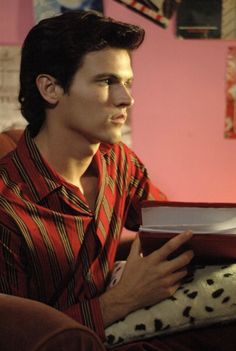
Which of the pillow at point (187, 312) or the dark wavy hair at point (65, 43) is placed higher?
the dark wavy hair at point (65, 43)

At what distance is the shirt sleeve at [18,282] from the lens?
98 cm

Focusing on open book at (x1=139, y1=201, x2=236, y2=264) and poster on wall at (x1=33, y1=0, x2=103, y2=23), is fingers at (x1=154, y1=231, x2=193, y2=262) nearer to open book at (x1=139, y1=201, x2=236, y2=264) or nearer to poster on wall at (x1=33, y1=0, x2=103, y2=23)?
open book at (x1=139, y1=201, x2=236, y2=264)

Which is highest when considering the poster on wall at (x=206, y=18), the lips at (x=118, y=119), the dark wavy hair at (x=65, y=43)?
the poster on wall at (x=206, y=18)

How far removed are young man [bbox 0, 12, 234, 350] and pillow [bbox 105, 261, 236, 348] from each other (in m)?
0.02

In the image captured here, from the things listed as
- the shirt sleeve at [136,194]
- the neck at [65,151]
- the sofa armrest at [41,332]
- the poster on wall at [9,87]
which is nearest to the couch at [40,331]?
the sofa armrest at [41,332]

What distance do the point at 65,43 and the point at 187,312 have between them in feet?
2.05

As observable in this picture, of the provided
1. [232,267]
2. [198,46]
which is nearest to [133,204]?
[232,267]

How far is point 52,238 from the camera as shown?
3.48 ft

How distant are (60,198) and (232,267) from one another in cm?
38

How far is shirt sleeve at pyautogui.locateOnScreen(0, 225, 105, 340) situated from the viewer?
98cm

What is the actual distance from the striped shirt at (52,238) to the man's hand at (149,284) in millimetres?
34

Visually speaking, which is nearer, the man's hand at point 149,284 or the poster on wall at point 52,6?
the man's hand at point 149,284

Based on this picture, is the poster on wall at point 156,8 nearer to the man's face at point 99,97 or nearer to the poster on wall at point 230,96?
the poster on wall at point 230,96

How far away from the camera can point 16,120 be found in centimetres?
179
